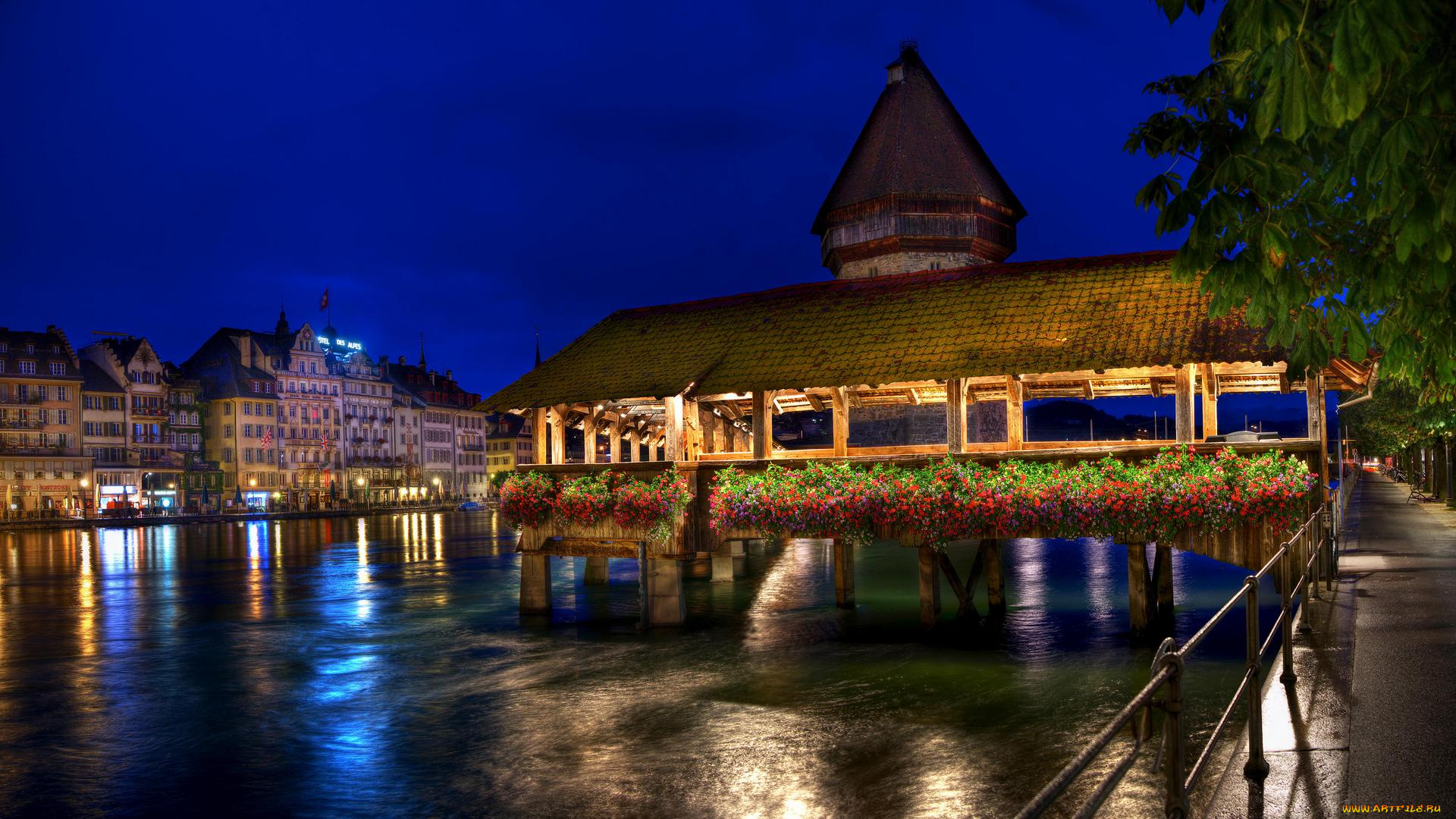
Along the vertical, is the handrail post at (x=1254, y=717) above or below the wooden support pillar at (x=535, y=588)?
above

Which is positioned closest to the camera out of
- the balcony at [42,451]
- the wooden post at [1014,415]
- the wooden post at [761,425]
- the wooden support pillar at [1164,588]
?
the wooden post at [1014,415]

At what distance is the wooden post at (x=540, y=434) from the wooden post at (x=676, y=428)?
338 centimetres

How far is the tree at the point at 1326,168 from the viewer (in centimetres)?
452

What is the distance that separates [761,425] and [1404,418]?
29092 mm

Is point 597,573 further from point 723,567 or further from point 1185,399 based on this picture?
point 1185,399

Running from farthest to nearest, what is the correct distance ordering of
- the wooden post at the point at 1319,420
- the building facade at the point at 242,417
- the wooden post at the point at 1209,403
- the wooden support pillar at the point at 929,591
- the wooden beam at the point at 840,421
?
1. the building facade at the point at 242,417
2. the wooden support pillar at the point at 929,591
3. the wooden beam at the point at 840,421
4. the wooden post at the point at 1209,403
5. the wooden post at the point at 1319,420

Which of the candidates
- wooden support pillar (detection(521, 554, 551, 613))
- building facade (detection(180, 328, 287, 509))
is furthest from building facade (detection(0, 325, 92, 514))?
wooden support pillar (detection(521, 554, 551, 613))

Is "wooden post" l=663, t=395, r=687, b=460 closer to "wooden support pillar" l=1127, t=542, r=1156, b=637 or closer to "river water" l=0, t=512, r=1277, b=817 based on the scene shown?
"river water" l=0, t=512, r=1277, b=817

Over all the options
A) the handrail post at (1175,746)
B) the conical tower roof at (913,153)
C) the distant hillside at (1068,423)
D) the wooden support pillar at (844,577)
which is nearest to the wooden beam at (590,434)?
the wooden support pillar at (844,577)

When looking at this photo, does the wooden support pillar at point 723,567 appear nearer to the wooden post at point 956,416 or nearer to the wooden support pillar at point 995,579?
the wooden support pillar at point 995,579

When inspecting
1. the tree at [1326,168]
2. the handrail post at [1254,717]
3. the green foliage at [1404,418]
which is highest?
the tree at [1326,168]

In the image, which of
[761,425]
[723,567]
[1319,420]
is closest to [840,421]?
[761,425]

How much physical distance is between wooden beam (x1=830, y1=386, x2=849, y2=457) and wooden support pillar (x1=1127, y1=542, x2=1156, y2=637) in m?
5.67

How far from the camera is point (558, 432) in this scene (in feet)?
88.4
